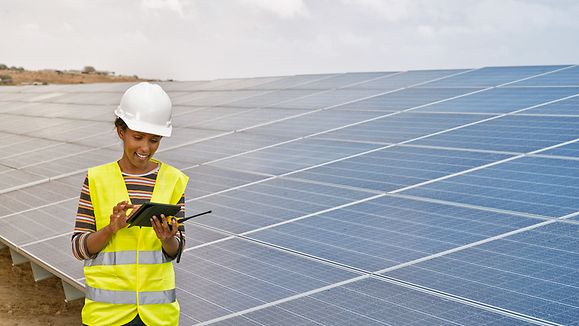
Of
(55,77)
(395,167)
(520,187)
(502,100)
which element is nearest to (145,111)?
(520,187)

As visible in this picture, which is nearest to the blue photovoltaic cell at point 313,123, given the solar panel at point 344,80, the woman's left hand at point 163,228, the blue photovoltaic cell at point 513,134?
the blue photovoltaic cell at point 513,134

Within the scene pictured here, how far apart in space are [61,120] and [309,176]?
1665 cm

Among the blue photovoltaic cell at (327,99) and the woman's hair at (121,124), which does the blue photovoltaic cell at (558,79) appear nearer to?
the blue photovoltaic cell at (327,99)

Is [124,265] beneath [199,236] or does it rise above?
above

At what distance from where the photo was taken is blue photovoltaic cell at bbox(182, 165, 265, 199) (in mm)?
12953

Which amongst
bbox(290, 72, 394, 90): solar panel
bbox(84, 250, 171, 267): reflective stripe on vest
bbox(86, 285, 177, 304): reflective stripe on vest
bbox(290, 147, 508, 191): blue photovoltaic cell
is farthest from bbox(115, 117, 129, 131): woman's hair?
bbox(290, 72, 394, 90): solar panel

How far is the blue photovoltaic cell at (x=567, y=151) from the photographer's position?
38.9 feet

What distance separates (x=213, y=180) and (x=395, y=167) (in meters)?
3.35

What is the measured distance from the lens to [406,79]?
23.1 metres

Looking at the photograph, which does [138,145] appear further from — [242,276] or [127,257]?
[242,276]

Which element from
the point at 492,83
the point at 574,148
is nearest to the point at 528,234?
the point at 574,148

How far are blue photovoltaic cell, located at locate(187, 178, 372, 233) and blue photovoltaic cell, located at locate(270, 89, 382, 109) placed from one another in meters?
7.69

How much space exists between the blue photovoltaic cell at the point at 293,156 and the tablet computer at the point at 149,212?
28.1ft

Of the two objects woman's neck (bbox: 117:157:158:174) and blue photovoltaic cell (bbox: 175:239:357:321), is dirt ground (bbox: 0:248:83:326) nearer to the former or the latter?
blue photovoltaic cell (bbox: 175:239:357:321)
